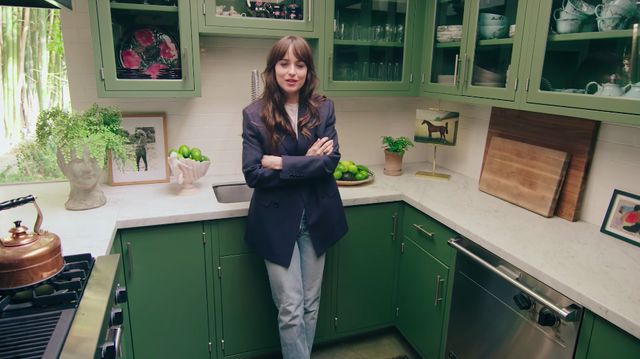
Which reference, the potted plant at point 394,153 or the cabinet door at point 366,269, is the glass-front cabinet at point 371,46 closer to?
the potted plant at point 394,153

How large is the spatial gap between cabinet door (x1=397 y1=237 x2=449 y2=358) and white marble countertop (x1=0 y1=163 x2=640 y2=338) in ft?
0.88

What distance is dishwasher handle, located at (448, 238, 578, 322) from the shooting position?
142 centimetres

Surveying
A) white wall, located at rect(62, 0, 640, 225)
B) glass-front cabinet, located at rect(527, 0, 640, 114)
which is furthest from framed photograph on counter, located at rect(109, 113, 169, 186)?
glass-front cabinet, located at rect(527, 0, 640, 114)

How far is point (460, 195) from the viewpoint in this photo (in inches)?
93.1

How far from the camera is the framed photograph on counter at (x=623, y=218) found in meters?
1.77

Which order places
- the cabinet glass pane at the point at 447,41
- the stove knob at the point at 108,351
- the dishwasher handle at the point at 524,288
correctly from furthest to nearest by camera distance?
the cabinet glass pane at the point at 447,41, the dishwasher handle at the point at 524,288, the stove knob at the point at 108,351

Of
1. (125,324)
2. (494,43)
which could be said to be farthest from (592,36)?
(125,324)

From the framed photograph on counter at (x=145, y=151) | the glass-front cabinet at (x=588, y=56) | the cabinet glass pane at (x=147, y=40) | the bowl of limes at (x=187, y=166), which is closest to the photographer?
the glass-front cabinet at (x=588, y=56)

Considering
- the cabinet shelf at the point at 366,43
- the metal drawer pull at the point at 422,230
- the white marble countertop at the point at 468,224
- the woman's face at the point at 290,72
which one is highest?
the cabinet shelf at the point at 366,43

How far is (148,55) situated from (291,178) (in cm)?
102

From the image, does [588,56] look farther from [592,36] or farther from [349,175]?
[349,175]

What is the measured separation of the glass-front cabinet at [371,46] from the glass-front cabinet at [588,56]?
87cm

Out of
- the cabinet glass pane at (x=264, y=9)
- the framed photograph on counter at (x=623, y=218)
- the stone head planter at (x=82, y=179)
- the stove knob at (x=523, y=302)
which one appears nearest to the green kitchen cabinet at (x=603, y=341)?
the stove knob at (x=523, y=302)

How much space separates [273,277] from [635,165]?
162 centimetres
